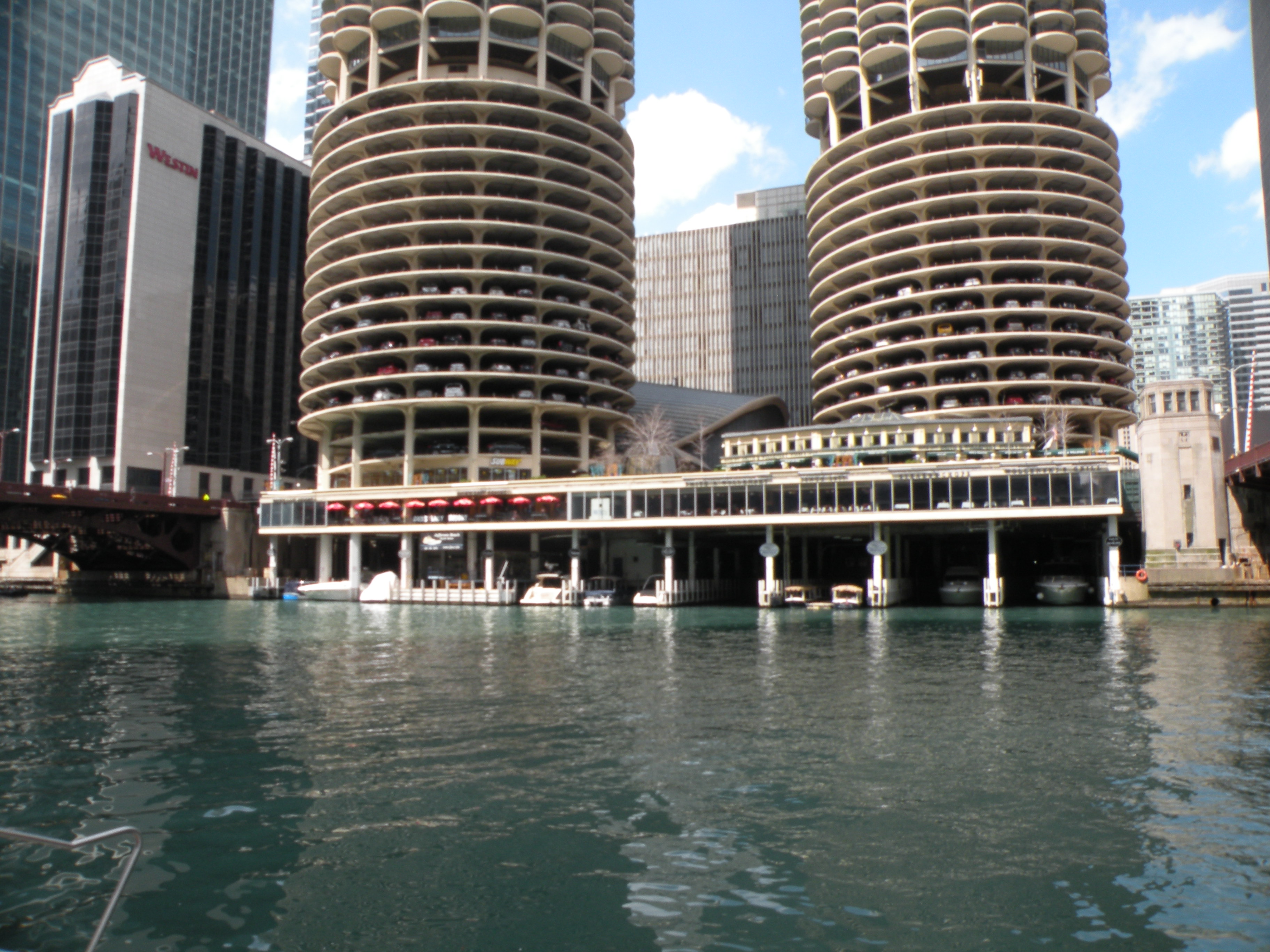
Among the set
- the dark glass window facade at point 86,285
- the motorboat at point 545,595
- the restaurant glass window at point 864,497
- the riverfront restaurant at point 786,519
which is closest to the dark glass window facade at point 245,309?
the dark glass window facade at point 86,285

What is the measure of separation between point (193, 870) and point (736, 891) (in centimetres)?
810

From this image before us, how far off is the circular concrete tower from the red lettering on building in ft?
116

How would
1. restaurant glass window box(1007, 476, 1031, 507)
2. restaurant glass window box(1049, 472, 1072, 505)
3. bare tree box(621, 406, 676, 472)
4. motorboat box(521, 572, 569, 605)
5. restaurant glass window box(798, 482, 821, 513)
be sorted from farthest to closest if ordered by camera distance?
bare tree box(621, 406, 676, 472) < motorboat box(521, 572, 569, 605) < restaurant glass window box(798, 482, 821, 513) < restaurant glass window box(1007, 476, 1031, 507) < restaurant glass window box(1049, 472, 1072, 505)

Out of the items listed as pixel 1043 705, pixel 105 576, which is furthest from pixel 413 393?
pixel 1043 705

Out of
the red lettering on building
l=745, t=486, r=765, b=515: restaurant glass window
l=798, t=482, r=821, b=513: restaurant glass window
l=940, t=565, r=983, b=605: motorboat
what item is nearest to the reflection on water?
l=798, t=482, r=821, b=513: restaurant glass window

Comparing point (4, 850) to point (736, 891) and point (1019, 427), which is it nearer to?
point (736, 891)

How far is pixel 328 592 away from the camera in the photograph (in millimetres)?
98812

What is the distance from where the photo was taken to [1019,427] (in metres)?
109

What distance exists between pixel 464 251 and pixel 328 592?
44134mm

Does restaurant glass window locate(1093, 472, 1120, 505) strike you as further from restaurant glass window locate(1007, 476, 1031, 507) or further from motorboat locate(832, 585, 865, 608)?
motorboat locate(832, 585, 865, 608)

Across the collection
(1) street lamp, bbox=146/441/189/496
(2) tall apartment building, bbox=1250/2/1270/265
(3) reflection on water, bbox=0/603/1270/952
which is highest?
(2) tall apartment building, bbox=1250/2/1270/265

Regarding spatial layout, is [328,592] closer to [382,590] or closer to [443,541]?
[382,590]

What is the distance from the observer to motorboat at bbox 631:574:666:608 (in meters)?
86.9

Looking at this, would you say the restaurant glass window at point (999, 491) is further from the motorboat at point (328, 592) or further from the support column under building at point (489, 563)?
the motorboat at point (328, 592)
